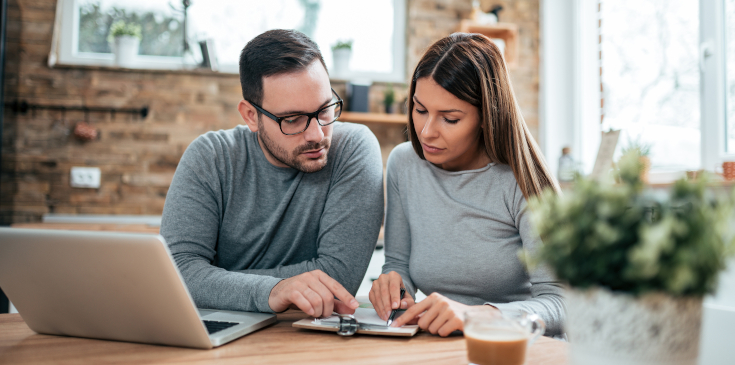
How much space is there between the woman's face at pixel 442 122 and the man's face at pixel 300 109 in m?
0.23

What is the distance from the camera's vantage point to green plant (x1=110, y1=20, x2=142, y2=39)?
2.90 metres

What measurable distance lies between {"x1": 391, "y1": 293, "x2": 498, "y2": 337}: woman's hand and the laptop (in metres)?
0.28

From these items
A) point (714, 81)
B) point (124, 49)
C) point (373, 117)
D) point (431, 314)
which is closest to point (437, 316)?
point (431, 314)

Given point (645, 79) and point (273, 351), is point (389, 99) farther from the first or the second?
point (273, 351)

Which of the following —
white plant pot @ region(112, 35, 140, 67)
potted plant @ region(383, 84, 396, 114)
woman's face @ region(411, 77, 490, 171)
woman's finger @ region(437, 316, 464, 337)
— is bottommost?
woman's finger @ region(437, 316, 464, 337)

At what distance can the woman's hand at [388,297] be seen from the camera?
93cm

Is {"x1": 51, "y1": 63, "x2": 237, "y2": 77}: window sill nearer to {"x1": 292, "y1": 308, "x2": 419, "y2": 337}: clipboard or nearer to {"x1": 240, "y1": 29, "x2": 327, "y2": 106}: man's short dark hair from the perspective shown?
{"x1": 240, "y1": 29, "x2": 327, "y2": 106}: man's short dark hair

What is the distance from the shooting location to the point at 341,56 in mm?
3137

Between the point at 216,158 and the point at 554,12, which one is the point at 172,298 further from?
the point at 554,12

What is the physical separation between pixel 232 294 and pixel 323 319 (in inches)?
8.2

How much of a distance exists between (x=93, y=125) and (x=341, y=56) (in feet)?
4.85

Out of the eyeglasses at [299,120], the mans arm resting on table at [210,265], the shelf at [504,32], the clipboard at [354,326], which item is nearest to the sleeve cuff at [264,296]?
the mans arm resting on table at [210,265]

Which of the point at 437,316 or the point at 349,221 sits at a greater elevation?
the point at 349,221

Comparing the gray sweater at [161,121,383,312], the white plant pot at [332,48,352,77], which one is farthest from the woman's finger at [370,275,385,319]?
the white plant pot at [332,48,352,77]
